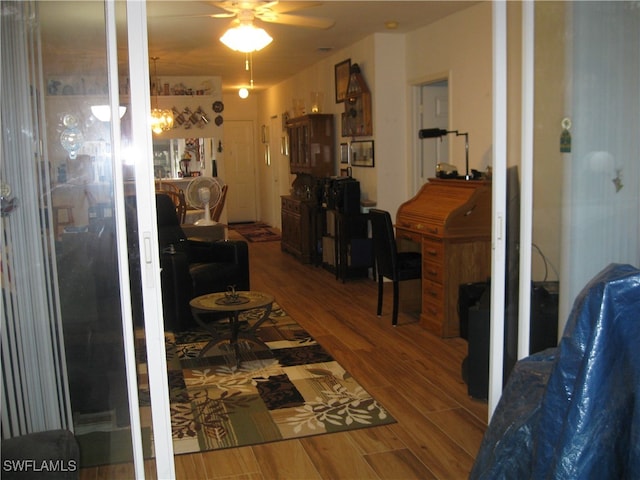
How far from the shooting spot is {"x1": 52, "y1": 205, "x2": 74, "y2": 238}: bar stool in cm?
224

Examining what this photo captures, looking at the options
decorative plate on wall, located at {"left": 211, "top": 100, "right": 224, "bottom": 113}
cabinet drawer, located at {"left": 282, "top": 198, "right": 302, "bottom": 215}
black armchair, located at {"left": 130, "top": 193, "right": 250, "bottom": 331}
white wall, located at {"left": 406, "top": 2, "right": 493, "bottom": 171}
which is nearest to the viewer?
black armchair, located at {"left": 130, "top": 193, "right": 250, "bottom": 331}

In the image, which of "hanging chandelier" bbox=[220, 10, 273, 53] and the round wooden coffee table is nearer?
"hanging chandelier" bbox=[220, 10, 273, 53]

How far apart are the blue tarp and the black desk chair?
11.7 ft

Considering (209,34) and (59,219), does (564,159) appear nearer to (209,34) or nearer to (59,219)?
(59,219)

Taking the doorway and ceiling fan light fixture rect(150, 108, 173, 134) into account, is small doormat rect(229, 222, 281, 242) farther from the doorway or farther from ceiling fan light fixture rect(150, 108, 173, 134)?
the doorway

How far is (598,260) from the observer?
291cm

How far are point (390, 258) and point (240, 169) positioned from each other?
26.7 feet

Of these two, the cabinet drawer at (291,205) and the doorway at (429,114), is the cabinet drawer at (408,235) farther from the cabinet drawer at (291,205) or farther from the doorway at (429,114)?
the cabinet drawer at (291,205)

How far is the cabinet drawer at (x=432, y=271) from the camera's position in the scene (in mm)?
4840

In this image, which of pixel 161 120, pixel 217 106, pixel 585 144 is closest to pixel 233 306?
pixel 585 144

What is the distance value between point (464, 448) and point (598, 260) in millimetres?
1082

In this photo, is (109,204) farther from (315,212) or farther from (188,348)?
(315,212)

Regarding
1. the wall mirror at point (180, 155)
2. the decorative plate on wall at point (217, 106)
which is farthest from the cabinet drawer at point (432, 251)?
the wall mirror at point (180, 155)

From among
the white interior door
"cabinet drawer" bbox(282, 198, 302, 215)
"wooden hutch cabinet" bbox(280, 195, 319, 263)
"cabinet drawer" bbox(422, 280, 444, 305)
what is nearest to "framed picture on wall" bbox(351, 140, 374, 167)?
"wooden hutch cabinet" bbox(280, 195, 319, 263)
